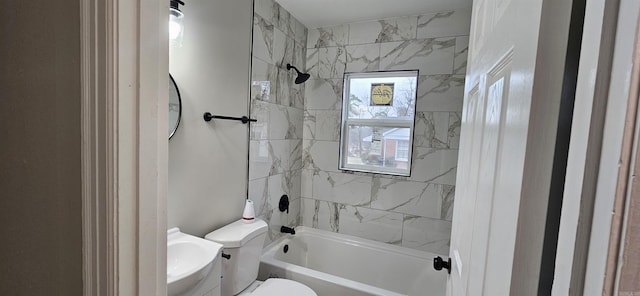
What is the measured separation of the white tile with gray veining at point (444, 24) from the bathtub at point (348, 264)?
1840mm

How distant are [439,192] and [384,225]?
0.57 m

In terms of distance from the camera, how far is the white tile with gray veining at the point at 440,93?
2232 millimetres

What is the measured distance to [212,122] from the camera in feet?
5.57

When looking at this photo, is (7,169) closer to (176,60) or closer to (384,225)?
(176,60)

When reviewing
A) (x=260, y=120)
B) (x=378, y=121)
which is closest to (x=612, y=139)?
(x=260, y=120)

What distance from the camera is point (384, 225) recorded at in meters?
2.54

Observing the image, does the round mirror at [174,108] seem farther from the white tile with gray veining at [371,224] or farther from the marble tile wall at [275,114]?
the white tile with gray veining at [371,224]

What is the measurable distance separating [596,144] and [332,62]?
2508 mm

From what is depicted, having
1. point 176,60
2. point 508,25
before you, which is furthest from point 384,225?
point 508,25

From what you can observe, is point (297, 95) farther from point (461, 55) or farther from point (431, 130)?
point (461, 55)

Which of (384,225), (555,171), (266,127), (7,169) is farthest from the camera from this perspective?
(384,225)

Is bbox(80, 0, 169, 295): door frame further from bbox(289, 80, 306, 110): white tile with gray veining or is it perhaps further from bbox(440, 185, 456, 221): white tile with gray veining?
bbox(440, 185, 456, 221): white tile with gray veining

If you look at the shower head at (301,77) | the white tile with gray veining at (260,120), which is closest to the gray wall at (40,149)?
the white tile with gray veining at (260,120)

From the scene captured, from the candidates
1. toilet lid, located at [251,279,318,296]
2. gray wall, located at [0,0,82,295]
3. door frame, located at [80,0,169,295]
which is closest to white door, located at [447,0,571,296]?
door frame, located at [80,0,169,295]
